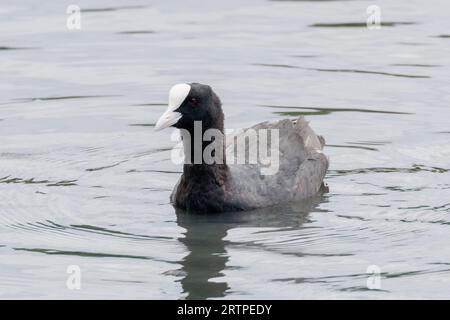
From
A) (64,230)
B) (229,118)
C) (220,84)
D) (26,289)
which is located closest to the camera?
(26,289)

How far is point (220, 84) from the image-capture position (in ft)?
49.3

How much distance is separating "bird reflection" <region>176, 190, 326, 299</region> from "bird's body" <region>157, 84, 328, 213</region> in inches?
3.3

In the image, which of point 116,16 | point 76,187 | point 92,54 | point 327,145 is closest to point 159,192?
point 76,187

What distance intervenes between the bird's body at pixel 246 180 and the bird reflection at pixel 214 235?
8cm

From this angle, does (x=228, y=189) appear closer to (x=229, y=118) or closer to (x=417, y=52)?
(x=229, y=118)

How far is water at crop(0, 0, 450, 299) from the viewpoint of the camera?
9.48 m

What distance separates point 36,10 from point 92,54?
83.1 inches

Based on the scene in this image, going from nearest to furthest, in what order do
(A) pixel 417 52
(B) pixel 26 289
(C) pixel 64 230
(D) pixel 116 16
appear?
(B) pixel 26 289 < (C) pixel 64 230 < (A) pixel 417 52 < (D) pixel 116 16

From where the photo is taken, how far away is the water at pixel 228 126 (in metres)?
9.48
